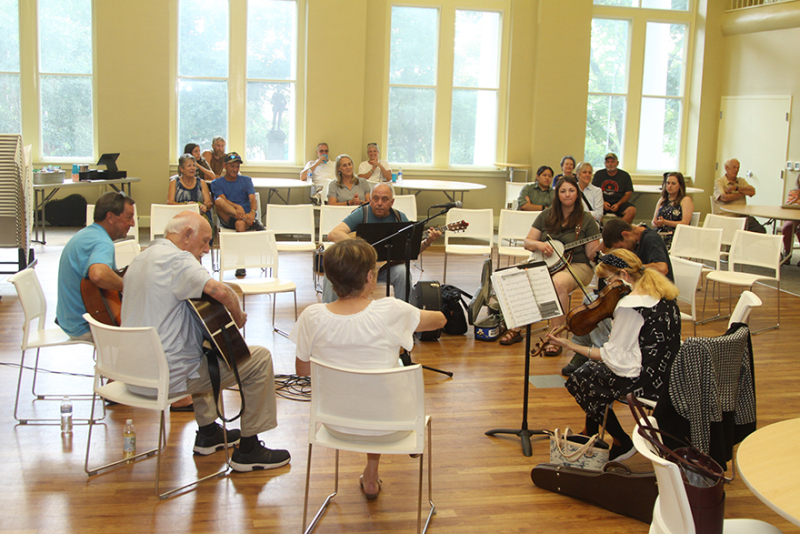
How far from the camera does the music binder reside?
3.36 metres

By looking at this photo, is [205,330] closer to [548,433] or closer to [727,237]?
[548,433]

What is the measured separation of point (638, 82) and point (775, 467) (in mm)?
11322

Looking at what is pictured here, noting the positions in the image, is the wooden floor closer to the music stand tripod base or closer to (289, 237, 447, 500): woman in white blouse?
the music stand tripod base

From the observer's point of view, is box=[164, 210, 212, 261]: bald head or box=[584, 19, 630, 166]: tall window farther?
box=[584, 19, 630, 166]: tall window

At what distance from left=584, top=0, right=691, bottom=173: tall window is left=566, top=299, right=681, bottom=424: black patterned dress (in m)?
9.44

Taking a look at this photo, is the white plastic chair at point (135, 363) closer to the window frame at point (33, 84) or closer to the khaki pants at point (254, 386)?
the khaki pants at point (254, 386)

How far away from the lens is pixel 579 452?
3080 millimetres

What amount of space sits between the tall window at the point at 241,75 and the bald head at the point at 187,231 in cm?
792

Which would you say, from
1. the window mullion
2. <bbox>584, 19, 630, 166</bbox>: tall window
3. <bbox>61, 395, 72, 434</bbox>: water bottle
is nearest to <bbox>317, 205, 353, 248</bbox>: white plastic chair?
<bbox>61, 395, 72, 434</bbox>: water bottle

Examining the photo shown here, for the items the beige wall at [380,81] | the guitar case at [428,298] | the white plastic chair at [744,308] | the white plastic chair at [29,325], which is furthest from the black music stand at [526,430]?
the beige wall at [380,81]

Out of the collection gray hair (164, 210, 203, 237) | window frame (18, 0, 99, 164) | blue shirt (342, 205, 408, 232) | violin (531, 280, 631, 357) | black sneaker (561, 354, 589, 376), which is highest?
window frame (18, 0, 99, 164)

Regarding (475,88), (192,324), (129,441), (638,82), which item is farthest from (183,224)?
(638,82)

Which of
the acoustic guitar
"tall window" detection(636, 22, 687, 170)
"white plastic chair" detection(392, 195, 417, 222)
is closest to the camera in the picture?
the acoustic guitar

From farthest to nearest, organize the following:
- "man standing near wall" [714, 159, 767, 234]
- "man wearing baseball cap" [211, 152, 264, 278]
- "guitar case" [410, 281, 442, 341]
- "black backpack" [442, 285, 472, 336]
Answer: "man standing near wall" [714, 159, 767, 234]
"man wearing baseball cap" [211, 152, 264, 278]
"black backpack" [442, 285, 472, 336]
"guitar case" [410, 281, 442, 341]
